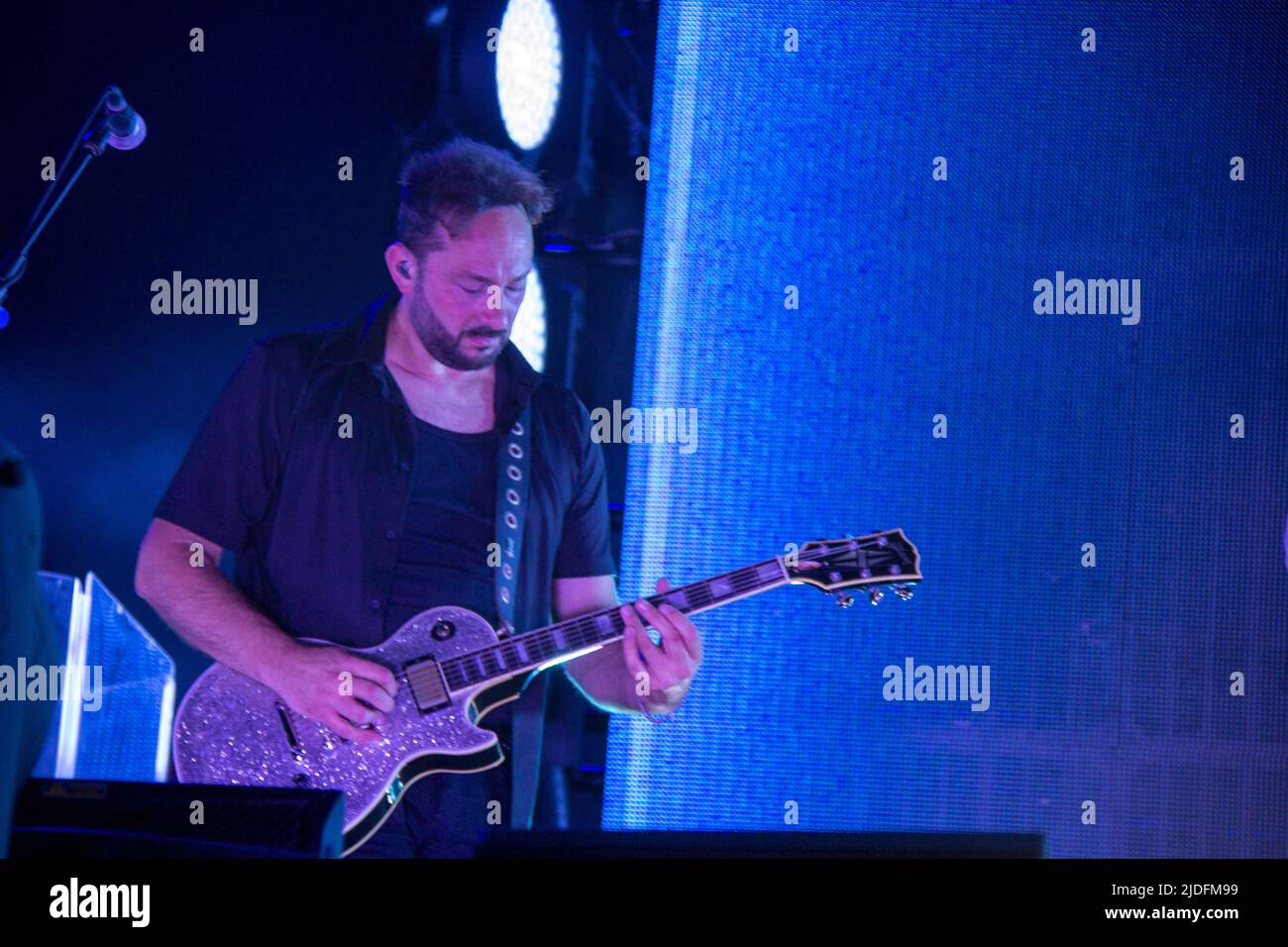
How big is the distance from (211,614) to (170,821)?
1.10 m

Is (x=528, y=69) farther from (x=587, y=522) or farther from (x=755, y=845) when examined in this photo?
(x=755, y=845)

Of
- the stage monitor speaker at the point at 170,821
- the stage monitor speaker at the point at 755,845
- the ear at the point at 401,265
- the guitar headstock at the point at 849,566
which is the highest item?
the ear at the point at 401,265

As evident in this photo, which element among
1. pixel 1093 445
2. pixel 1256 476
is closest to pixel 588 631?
pixel 1093 445

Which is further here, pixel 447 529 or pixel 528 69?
pixel 528 69

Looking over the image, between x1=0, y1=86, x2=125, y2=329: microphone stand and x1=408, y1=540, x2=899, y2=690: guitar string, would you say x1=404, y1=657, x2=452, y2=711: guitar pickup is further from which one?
x1=0, y1=86, x2=125, y2=329: microphone stand

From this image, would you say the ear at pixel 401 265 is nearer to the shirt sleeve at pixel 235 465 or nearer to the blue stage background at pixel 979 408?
the shirt sleeve at pixel 235 465

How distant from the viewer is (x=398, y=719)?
2.64 meters

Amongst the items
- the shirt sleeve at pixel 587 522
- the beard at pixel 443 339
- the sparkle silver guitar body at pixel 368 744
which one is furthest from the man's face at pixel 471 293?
the sparkle silver guitar body at pixel 368 744

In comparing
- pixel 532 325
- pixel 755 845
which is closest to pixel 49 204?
pixel 532 325

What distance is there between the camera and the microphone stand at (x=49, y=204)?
2.81 metres

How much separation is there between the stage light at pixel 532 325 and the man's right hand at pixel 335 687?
2.56ft

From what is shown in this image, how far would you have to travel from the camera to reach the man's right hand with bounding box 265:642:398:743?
2.63 metres

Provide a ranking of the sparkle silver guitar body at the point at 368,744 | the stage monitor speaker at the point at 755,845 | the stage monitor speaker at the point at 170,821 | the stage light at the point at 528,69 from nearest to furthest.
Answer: the stage monitor speaker at the point at 170,821, the stage monitor speaker at the point at 755,845, the sparkle silver guitar body at the point at 368,744, the stage light at the point at 528,69

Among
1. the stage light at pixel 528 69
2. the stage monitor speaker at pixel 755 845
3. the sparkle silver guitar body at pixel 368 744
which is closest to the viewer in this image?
the stage monitor speaker at pixel 755 845
